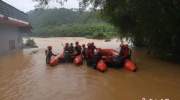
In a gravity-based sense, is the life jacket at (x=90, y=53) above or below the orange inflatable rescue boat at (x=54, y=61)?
above

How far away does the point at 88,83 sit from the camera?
42.2 ft

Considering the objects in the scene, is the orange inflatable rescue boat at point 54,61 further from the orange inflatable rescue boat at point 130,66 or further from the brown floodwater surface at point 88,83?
the orange inflatable rescue boat at point 130,66

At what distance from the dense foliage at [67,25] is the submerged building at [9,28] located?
22.5m

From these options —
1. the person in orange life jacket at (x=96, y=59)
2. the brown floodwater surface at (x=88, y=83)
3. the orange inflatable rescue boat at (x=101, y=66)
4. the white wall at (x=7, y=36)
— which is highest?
the white wall at (x=7, y=36)

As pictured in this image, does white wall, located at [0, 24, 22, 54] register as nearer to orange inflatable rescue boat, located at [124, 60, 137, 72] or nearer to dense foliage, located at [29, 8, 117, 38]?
orange inflatable rescue boat, located at [124, 60, 137, 72]

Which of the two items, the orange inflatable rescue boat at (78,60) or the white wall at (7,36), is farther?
the white wall at (7,36)

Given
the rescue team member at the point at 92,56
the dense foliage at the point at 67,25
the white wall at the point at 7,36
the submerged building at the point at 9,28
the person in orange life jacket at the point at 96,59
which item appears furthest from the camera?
the dense foliage at the point at 67,25

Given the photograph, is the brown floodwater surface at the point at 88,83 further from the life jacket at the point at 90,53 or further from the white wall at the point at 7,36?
the white wall at the point at 7,36

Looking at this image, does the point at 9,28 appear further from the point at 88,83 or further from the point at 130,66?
the point at 88,83

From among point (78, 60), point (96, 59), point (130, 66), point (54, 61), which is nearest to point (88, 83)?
point (130, 66)

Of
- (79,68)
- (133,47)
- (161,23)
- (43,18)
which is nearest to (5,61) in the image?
(79,68)

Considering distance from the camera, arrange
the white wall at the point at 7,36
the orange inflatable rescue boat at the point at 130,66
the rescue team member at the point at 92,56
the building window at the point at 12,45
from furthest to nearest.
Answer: the building window at the point at 12,45
the white wall at the point at 7,36
the rescue team member at the point at 92,56
the orange inflatable rescue boat at the point at 130,66

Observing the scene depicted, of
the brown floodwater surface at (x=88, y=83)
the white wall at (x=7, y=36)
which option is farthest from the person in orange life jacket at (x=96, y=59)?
the white wall at (x=7, y=36)

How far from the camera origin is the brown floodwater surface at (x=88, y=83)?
420 inches
